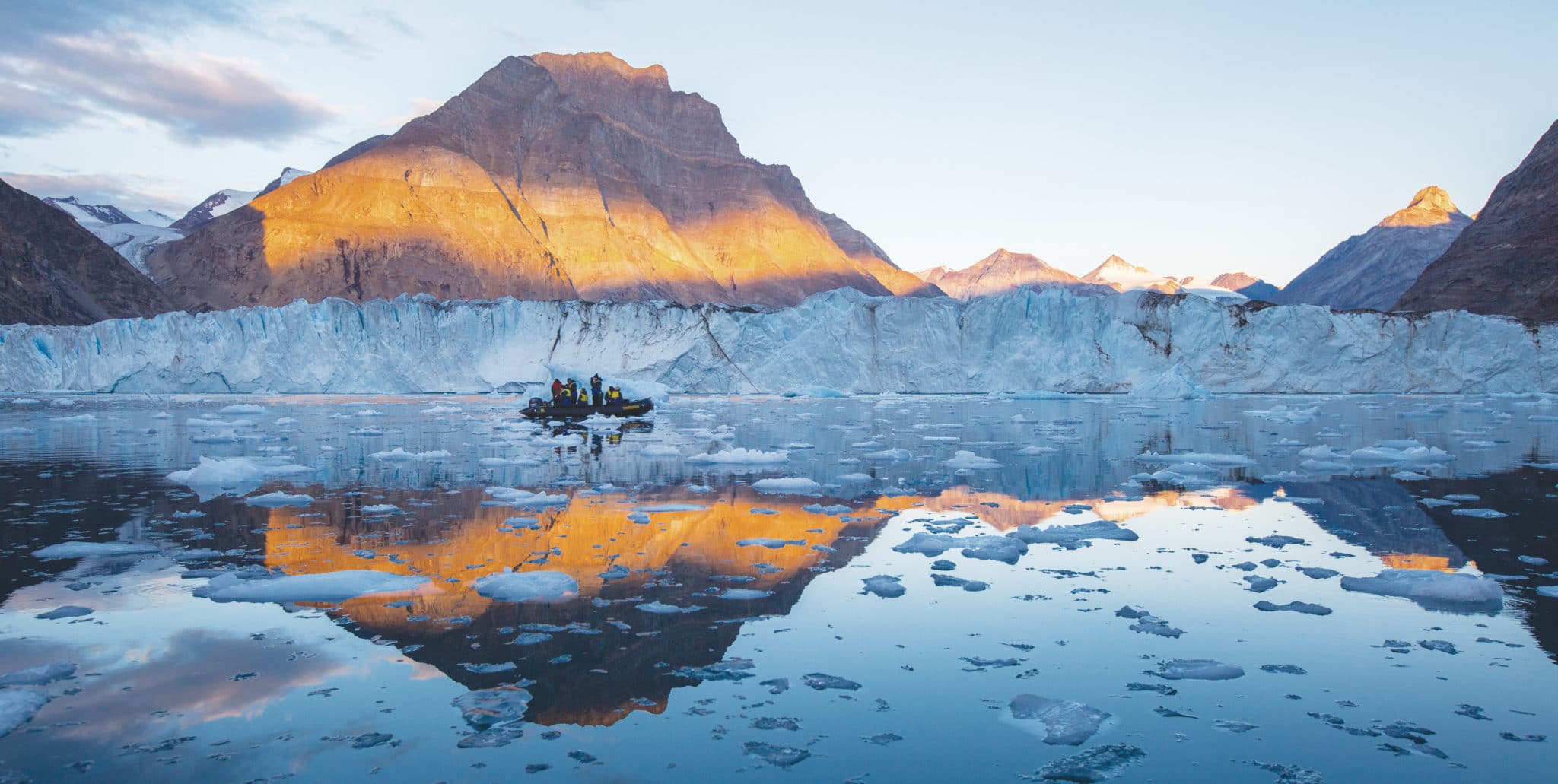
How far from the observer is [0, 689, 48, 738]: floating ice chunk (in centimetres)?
302

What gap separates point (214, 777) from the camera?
2.66m

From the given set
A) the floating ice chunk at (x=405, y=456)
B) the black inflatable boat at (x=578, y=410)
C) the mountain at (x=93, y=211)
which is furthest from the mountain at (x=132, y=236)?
the floating ice chunk at (x=405, y=456)

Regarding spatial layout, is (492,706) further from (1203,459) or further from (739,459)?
(1203,459)

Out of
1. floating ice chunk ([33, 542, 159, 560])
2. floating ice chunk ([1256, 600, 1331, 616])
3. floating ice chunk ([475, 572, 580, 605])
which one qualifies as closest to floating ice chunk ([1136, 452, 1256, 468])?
floating ice chunk ([1256, 600, 1331, 616])

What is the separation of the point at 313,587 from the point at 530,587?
44.8 inches

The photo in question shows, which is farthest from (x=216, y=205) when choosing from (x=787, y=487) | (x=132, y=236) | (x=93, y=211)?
(x=787, y=487)

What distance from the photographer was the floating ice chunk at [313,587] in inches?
182

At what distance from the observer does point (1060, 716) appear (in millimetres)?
3109

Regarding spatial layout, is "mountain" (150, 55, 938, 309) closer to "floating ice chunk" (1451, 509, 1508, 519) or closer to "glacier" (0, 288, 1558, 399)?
"glacier" (0, 288, 1558, 399)

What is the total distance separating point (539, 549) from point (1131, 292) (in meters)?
33.4

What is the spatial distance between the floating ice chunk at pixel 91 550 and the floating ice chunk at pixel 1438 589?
7.02 metres

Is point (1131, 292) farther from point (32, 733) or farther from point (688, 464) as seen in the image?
point (32, 733)

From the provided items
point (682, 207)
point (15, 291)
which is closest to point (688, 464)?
point (15, 291)

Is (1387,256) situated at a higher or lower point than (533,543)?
higher
